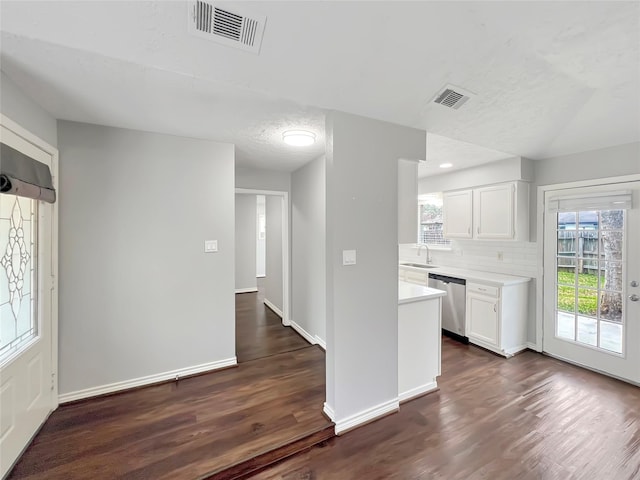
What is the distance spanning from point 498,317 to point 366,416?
2109mm

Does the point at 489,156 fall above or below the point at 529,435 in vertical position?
above

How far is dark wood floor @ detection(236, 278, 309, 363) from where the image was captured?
330 cm

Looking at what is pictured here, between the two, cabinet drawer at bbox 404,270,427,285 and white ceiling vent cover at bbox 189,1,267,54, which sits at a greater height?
white ceiling vent cover at bbox 189,1,267,54

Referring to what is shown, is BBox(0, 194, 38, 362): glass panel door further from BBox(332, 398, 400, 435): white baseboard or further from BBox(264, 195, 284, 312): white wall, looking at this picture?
BBox(264, 195, 284, 312): white wall

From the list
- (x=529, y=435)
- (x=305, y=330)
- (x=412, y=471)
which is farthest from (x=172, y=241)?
(x=529, y=435)

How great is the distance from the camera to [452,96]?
6.86 feet

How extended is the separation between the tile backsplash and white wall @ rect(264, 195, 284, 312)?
106 inches

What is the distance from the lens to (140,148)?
8.19 ft

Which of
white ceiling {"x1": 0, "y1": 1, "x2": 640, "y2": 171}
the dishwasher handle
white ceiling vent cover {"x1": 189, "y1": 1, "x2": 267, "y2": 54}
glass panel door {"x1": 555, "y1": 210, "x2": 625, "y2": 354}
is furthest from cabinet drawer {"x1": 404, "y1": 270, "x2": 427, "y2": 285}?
white ceiling vent cover {"x1": 189, "y1": 1, "x2": 267, "y2": 54}

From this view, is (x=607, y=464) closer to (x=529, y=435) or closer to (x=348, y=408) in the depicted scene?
(x=529, y=435)

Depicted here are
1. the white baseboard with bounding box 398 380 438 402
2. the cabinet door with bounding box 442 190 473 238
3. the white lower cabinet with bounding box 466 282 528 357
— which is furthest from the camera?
the cabinet door with bounding box 442 190 473 238

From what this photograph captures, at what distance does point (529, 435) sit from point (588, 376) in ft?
4.80

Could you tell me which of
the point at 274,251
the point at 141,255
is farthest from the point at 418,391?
the point at 274,251

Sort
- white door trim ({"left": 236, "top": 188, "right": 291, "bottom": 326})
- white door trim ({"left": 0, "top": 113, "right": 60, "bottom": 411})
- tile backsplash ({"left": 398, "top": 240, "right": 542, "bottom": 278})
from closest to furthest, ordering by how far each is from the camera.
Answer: white door trim ({"left": 0, "top": 113, "right": 60, "bottom": 411}) < tile backsplash ({"left": 398, "top": 240, "right": 542, "bottom": 278}) < white door trim ({"left": 236, "top": 188, "right": 291, "bottom": 326})
